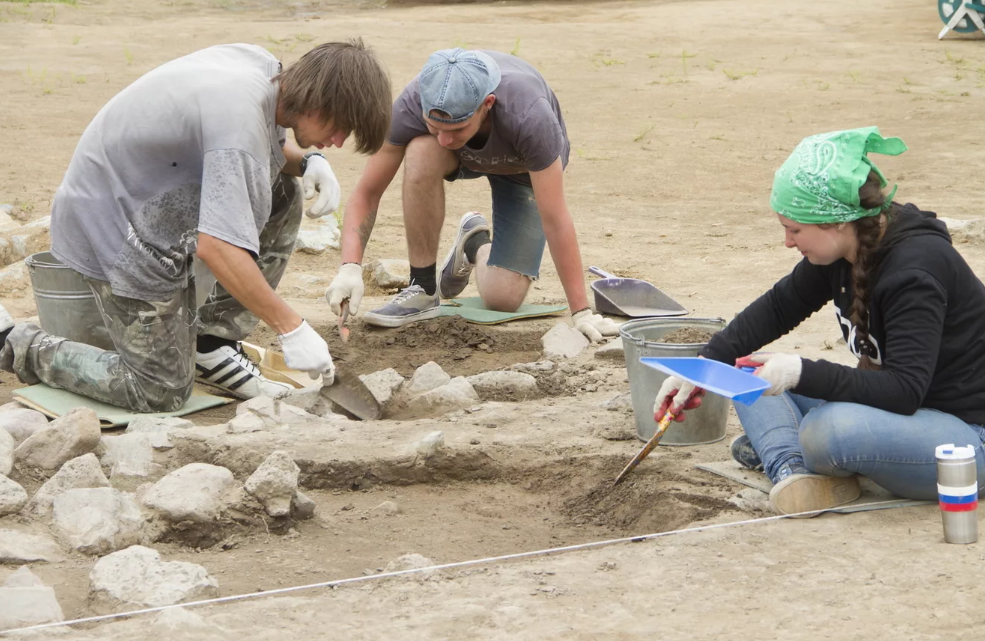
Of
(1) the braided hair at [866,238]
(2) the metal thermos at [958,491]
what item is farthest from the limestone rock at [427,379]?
(2) the metal thermos at [958,491]

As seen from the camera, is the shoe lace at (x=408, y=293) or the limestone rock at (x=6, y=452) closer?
the limestone rock at (x=6, y=452)

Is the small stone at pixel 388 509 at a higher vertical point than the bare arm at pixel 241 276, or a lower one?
lower

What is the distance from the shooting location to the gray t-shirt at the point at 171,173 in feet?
10.3

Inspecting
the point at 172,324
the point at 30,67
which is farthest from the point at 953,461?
the point at 30,67

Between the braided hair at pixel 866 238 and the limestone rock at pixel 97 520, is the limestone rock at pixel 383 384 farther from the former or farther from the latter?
the braided hair at pixel 866 238

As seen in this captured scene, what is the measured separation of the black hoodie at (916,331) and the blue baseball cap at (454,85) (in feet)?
5.34

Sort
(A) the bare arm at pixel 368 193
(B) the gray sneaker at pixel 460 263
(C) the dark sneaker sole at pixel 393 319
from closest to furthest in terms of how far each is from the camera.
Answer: (A) the bare arm at pixel 368 193
(C) the dark sneaker sole at pixel 393 319
(B) the gray sneaker at pixel 460 263

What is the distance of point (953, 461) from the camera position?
238 cm

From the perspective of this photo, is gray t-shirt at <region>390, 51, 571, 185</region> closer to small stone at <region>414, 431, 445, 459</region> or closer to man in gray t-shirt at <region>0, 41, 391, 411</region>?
man in gray t-shirt at <region>0, 41, 391, 411</region>

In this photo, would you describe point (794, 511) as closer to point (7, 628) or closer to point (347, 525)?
point (347, 525)

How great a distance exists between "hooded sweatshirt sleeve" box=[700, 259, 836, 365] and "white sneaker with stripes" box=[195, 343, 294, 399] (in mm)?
1653

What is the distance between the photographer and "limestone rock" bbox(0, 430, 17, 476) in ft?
9.89

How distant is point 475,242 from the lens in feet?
16.6

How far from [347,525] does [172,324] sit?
1.11 meters
